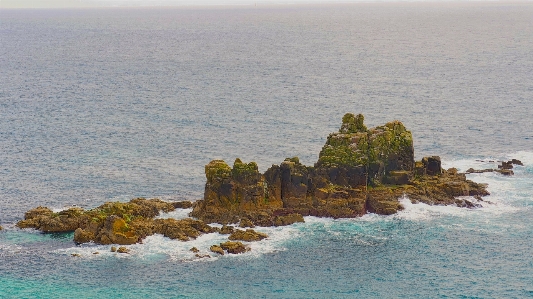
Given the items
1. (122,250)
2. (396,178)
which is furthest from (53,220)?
(396,178)

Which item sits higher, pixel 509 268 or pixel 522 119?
pixel 522 119

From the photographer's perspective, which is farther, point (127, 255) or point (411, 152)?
point (411, 152)

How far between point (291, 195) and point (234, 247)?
1682cm

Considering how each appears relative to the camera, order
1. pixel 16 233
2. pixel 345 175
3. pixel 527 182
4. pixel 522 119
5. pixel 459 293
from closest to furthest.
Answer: pixel 459 293 → pixel 16 233 → pixel 345 175 → pixel 527 182 → pixel 522 119

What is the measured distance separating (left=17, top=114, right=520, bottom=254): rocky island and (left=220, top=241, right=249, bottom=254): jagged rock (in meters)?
0.13

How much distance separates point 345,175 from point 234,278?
2870cm

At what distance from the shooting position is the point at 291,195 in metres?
122

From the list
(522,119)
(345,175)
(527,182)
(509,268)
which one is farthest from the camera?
(522,119)

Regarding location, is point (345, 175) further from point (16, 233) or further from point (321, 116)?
point (321, 116)

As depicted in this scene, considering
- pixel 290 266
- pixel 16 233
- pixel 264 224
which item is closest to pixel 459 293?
pixel 290 266

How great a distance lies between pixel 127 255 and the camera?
107188mm

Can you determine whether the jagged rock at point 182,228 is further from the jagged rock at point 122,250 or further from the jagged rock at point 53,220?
the jagged rock at point 53,220

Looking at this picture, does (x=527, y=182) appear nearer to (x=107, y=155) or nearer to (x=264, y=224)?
(x=264, y=224)

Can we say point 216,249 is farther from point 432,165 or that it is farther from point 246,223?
point 432,165
